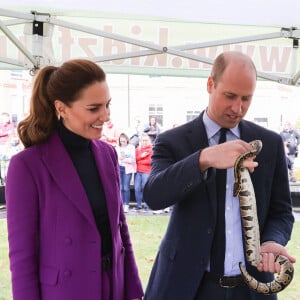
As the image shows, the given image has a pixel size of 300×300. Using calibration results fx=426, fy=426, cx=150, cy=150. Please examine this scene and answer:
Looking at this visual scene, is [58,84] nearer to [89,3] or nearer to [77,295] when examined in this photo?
[77,295]

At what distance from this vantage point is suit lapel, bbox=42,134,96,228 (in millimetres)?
1618

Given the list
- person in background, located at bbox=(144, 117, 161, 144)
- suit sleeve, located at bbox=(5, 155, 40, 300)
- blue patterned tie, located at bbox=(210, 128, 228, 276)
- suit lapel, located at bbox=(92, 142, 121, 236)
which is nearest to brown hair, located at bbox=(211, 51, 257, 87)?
blue patterned tie, located at bbox=(210, 128, 228, 276)

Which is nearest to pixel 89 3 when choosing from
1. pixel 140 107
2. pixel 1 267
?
pixel 1 267

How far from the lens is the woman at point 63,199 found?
157cm

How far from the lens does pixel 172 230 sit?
67.8 inches

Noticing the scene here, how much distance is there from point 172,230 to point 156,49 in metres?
1.66

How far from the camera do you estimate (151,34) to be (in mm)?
3371

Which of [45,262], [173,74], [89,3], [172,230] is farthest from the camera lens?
[173,74]

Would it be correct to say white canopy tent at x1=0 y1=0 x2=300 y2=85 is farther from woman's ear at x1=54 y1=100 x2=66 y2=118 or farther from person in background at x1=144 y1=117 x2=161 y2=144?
person in background at x1=144 y1=117 x2=161 y2=144

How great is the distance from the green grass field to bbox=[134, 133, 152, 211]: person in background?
42.2 inches

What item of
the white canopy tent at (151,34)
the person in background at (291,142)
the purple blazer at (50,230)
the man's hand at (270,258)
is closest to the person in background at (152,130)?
the person in background at (291,142)

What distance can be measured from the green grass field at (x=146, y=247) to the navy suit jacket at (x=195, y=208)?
2822 millimetres

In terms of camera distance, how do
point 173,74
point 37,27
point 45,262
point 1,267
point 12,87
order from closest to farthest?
point 45,262 < point 37,27 < point 173,74 < point 1,267 < point 12,87

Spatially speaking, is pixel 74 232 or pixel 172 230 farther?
pixel 172 230
